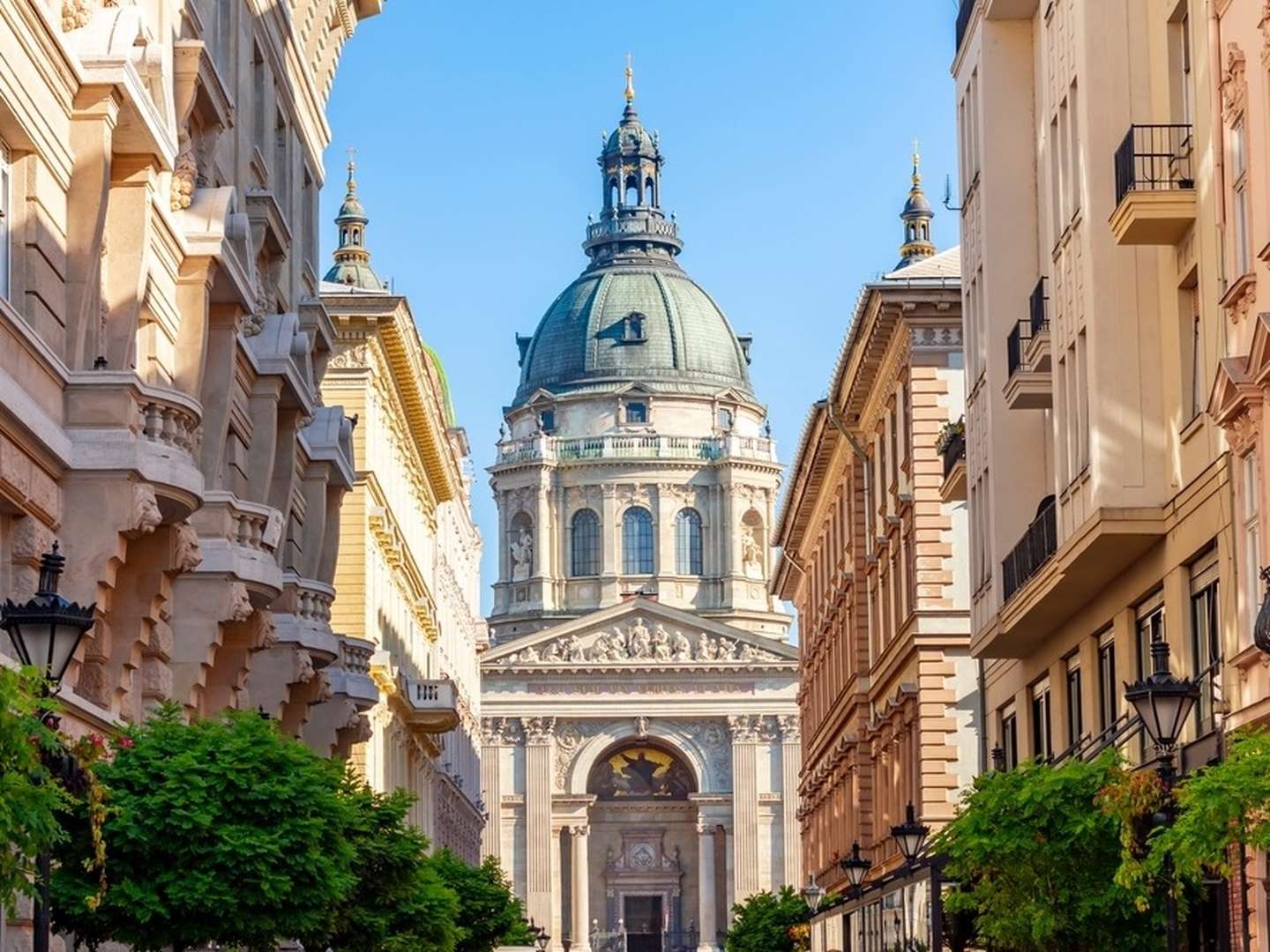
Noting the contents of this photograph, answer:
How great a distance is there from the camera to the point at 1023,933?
88.1 ft

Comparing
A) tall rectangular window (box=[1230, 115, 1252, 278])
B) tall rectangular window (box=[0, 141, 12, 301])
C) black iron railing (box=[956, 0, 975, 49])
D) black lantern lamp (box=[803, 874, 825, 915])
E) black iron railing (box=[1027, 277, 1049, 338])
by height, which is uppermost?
black iron railing (box=[956, 0, 975, 49])

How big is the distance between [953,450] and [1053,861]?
2117 centimetres

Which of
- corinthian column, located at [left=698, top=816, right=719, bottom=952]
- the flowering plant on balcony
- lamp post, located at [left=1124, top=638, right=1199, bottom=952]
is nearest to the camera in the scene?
lamp post, located at [left=1124, top=638, right=1199, bottom=952]

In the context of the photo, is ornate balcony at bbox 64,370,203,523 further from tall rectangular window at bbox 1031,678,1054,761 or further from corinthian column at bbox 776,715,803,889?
corinthian column at bbox 776,715,803,889

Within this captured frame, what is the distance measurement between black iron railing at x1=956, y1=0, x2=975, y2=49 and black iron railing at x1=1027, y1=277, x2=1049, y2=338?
5575mm

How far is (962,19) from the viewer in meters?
41.8

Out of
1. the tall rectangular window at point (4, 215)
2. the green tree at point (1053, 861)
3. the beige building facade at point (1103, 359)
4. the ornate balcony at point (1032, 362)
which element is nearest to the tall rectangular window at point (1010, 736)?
the beige building facade at point (1103, 359)

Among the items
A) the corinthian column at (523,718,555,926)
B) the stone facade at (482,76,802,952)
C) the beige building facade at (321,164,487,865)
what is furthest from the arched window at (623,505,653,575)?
the beige building facade at (321,164,487,865)

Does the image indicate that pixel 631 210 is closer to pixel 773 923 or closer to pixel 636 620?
pixel 636 620

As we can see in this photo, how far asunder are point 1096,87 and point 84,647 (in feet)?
43.8

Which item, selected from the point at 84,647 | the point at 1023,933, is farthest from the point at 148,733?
the point at 1023,933

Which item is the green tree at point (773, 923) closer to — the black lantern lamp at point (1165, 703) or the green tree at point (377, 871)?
the green tree at point (377, 871)

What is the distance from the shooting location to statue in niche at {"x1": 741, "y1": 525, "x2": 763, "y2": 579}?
163000 millimetres

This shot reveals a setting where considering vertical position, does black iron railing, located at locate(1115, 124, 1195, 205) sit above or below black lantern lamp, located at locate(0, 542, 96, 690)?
above
